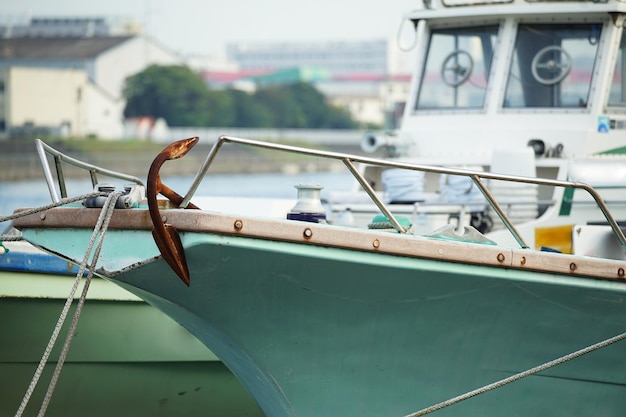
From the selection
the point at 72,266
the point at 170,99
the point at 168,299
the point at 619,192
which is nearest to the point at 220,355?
the point at 168,299

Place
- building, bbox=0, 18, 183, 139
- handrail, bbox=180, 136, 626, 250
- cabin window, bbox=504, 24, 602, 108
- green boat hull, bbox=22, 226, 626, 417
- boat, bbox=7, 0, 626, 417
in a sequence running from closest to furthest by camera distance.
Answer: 1. handrail, bbox=180, 136, 626, 250
2. boat, bbox=7, 0, 626, 417
3. green boat hull, bbox=22, 226, 626, 417
4. cabin window, bbox=504, 24, 602, 108
5. building, bbox=0, 18, 183, 139

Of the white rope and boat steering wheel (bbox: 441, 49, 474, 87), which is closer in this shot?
the white rope

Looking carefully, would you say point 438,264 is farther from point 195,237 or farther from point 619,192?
point 619,192

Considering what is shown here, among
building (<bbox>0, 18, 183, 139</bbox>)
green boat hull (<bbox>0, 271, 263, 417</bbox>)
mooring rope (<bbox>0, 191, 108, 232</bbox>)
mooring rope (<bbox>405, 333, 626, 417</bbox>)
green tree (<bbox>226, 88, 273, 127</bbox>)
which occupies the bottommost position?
green tree (<bbox>226, 88, 273, 127</bbox>)

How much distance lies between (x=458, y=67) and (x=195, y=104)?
8414cm

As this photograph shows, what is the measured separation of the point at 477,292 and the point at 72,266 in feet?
12.0

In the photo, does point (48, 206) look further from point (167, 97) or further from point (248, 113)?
point (248, 113)

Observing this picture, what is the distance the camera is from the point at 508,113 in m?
10.4

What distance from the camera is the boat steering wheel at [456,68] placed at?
1068 cm

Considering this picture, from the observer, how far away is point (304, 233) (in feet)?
21.3

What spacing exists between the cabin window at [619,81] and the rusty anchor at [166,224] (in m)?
5.00

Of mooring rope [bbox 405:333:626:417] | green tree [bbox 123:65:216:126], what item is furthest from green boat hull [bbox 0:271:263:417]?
green tree [bbox 123:65:216:126]

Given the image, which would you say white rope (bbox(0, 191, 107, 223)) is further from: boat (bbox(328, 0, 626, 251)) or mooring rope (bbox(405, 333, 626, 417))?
boat (bbox(328, 0, 626, 251))

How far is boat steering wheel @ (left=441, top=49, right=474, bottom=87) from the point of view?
10.7 meters
